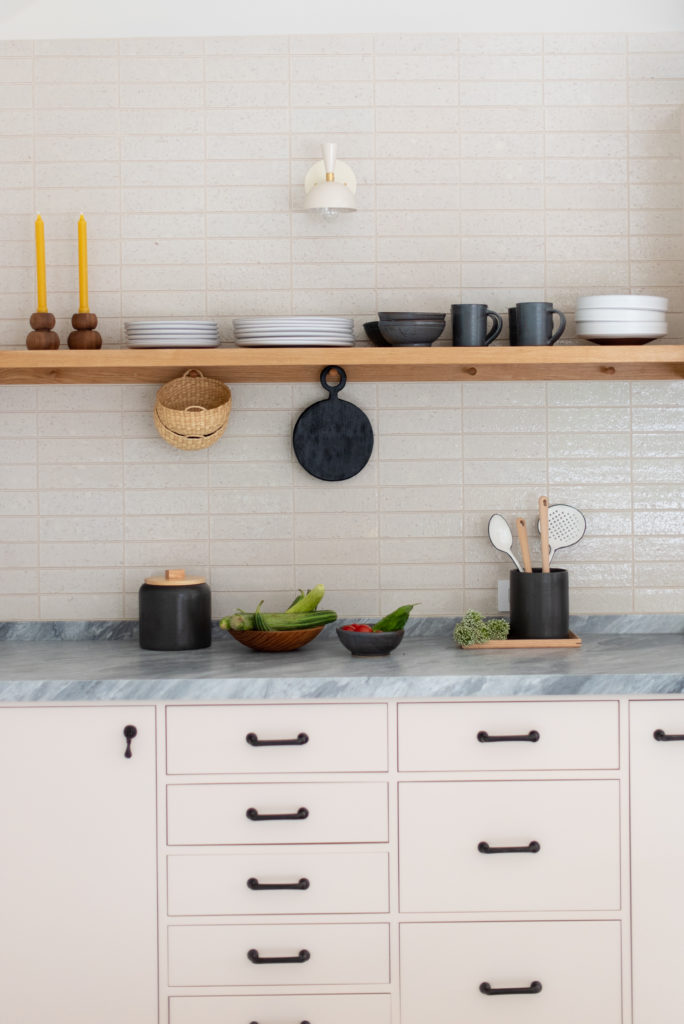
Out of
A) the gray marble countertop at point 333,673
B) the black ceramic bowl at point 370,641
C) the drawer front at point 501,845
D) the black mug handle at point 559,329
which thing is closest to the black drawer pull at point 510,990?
the drawer front at point 501,845

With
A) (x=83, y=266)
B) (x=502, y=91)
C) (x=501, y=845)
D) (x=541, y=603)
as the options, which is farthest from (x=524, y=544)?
(x=83, y=266)

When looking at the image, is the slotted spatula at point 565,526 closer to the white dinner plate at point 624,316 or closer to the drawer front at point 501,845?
the white dinner plate at point 624,316

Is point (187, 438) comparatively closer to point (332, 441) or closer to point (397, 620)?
point (332, 441)

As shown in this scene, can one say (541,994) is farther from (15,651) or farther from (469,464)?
(15,651)

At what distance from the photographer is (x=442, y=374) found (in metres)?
2.79

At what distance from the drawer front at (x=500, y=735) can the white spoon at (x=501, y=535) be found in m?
0.56

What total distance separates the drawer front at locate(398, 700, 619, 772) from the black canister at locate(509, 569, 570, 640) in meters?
0.38

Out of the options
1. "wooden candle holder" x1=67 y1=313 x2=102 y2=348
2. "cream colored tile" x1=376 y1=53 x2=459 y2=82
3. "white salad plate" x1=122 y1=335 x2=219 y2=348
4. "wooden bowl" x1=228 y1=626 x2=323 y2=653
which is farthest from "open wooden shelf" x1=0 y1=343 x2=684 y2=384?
"cream colored tile" x1=376 y1=53 x2=459 y2=82

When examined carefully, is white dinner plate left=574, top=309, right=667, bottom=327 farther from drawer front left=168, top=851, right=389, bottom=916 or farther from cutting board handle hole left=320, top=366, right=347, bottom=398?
drawer front left=168, top=851, right=389, bottom=916

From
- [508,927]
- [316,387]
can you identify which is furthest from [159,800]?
[316,387]

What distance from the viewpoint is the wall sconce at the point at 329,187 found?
8.66 ft

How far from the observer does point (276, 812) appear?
7.54 ft

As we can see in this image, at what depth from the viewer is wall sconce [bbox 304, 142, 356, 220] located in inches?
104

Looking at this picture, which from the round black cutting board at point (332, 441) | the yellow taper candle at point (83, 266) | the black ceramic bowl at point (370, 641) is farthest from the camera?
the round black cutting board at point (332, 441)
